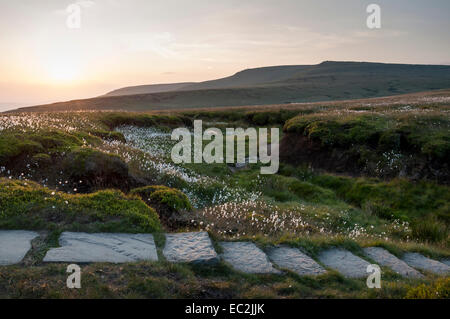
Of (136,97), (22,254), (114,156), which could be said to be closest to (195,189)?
(114,156)

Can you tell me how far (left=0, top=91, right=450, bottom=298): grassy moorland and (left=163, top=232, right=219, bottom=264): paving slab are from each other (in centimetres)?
19

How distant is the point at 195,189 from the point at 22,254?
25.2 ft

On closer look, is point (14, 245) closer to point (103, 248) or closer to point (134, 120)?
point (103, 248)

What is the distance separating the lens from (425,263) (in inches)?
303

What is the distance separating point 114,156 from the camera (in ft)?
37.4

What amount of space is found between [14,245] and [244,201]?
705 cm

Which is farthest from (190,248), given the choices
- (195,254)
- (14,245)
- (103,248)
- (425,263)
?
(425,263)

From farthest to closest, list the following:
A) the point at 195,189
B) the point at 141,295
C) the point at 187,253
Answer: the point at 195,189 < the point at 187,253 < the point at 141,295

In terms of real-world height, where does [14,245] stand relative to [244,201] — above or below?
above

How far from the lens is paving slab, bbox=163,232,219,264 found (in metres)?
6.14

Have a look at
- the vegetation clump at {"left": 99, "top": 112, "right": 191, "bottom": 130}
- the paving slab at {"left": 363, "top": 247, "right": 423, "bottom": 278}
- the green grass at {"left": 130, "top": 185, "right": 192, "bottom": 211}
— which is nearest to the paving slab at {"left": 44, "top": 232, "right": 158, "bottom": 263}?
the green grass at {"left": 130, "top": 185, "right": 192, "bottom": 211}

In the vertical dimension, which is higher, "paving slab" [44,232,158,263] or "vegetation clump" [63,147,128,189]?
"vegetation clump" [63,147,128,189]

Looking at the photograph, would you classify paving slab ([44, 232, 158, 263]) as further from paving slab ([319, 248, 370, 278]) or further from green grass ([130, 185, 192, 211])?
paving slab ([319, 248, 370, 278])
